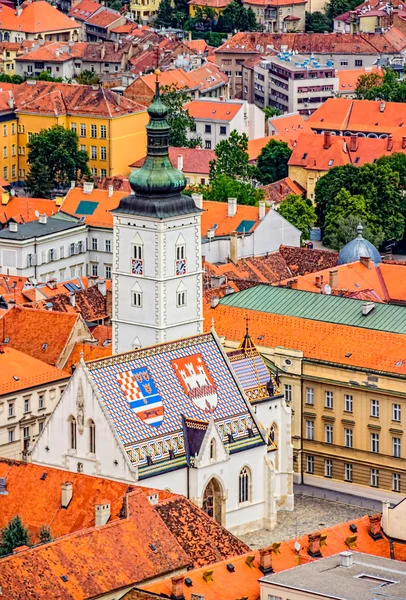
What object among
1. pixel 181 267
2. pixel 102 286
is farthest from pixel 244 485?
pixel 102 286

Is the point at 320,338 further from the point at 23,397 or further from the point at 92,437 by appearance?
the point at 92,437

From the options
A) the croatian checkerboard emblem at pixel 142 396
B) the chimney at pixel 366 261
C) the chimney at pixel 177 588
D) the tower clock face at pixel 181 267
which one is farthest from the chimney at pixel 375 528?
Result: the chimney at pixel 366 261

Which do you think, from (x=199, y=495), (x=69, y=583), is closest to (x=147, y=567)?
(x=69, y=583)

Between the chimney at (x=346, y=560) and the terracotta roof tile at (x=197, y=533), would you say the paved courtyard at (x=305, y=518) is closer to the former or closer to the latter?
the terracotta roof tile at (x=197, y=533)

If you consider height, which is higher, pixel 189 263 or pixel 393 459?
pixel 189 263

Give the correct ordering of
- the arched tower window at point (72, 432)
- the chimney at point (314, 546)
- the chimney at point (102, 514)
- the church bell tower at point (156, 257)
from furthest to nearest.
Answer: the church bell tower at point (156, 257)
the arched tower window at point (72, 432)
the chimney at point (102, 514)
the chimney at point (314, 546)

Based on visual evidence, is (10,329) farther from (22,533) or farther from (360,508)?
(22,533)
